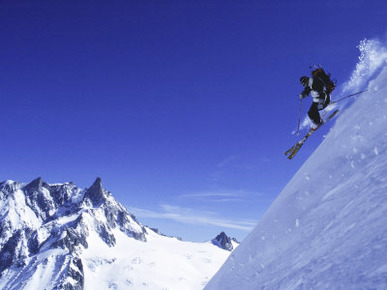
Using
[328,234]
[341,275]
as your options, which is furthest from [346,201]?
[341,275]

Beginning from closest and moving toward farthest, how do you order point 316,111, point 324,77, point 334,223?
1. point 334,223
2. point 324,77
3. point 316,111

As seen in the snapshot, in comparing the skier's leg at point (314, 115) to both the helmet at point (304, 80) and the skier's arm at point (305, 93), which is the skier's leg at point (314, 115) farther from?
the helmet at point (304, 80)

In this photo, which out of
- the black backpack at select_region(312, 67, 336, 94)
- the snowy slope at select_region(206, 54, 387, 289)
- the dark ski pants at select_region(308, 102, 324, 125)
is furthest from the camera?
the dark ski pants at select_region(308, 102, 324, 125)

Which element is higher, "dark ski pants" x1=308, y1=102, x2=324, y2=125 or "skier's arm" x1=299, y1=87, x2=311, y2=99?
"skier's arm" x1=299, y1=87, x2=311, y2=99

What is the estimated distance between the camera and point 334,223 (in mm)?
5301

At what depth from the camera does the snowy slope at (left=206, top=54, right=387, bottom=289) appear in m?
3.90

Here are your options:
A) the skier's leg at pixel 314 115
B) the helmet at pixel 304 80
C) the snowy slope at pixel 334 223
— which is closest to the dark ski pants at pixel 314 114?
the skier's leg at pixel 314 115

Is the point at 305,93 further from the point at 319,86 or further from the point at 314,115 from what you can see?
the point at 314,115

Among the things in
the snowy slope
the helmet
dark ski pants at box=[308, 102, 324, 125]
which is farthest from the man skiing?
the snowy slope

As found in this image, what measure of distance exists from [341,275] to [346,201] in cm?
198

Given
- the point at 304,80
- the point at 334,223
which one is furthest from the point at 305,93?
the point at 334,223

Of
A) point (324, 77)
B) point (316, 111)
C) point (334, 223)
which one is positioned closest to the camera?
point (334, 223)

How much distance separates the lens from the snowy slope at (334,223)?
390 cm

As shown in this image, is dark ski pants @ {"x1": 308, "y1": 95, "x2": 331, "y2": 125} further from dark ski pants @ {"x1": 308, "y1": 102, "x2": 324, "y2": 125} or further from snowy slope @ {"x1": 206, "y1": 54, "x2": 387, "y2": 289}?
snowy slope @ {"x1": 206, "y1": 54, "x2": 387, "y2": 289}
